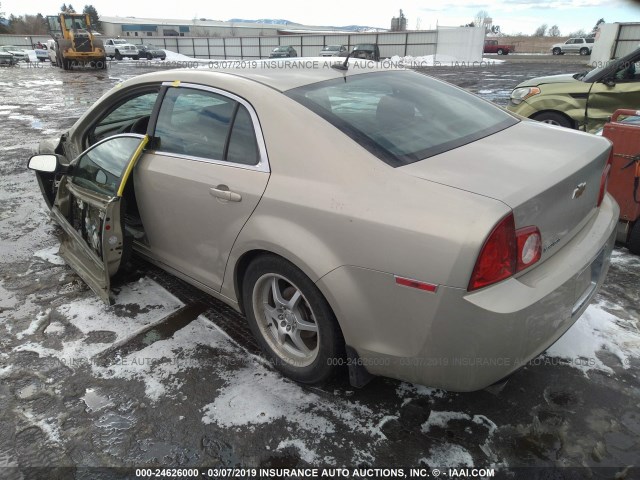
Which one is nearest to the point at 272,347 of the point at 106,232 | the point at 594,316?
the point at 106,232

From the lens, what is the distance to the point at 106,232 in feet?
9.74

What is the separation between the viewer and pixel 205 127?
278 cm

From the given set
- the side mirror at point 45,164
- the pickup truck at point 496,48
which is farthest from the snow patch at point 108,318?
the pickup truck at point 496,48

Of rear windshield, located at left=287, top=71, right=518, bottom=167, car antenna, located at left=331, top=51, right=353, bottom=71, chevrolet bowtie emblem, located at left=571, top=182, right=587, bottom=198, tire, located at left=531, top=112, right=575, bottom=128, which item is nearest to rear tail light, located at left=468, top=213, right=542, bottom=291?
chevrolet bowtie emblem, located at left=571, top=182, right=587, bottom=198

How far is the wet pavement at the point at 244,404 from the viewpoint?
2117 millimetres

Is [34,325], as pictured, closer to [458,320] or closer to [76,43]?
[458,320]

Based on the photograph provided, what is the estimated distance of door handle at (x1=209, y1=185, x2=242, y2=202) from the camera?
2.44 meters

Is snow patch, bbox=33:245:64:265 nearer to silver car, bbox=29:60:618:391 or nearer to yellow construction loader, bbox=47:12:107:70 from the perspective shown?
silver car, bbox=29:60:618:391

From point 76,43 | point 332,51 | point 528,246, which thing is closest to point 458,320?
point 528,246

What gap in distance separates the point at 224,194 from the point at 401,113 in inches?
42.6

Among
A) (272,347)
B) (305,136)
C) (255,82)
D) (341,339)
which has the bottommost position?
(272,347)

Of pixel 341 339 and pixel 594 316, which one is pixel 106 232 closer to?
pixel 341 339

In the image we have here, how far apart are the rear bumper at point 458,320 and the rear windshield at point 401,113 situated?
0.62 meters

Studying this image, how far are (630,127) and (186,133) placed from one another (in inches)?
137
